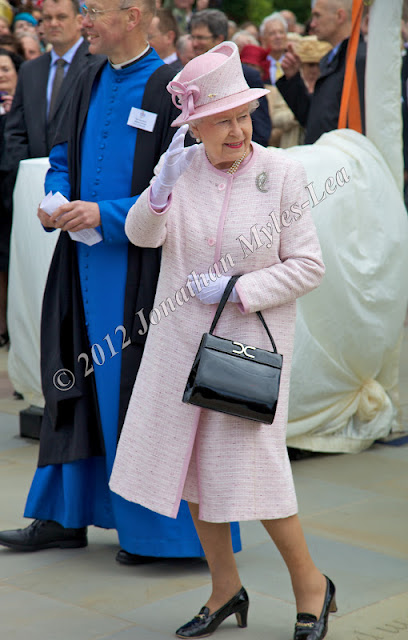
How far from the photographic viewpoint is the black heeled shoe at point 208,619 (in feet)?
10.0

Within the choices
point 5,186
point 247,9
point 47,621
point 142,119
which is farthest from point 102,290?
point 247,9

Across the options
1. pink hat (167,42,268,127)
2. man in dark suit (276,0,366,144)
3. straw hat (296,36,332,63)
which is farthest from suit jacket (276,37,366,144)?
pink hat (167,42,268,127)

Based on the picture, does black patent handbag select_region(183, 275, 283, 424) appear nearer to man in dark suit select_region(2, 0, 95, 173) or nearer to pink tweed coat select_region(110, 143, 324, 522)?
pink tweed coat select_region(110, 143, 324, 522)

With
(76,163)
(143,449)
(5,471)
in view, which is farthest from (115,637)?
(5,471)

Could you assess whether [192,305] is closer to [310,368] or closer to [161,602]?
[161,602]

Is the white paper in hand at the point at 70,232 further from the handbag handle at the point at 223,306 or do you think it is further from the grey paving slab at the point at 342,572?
the grey paving slab at the point at 342,572

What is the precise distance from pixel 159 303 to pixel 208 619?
0.96 meters

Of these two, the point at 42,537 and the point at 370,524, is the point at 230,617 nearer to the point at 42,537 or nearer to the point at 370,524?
the point at 42,537

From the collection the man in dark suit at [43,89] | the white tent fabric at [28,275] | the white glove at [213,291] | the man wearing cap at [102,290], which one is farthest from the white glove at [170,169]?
the man in dark suit at [43,89]

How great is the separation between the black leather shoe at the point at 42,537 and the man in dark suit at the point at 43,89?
3.08 meters

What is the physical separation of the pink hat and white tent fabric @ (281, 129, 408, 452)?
2089 mm

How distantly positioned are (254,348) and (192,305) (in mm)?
248

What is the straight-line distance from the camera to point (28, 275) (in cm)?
556

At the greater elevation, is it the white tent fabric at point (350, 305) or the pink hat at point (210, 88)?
the pink hat at point (210, 88)
